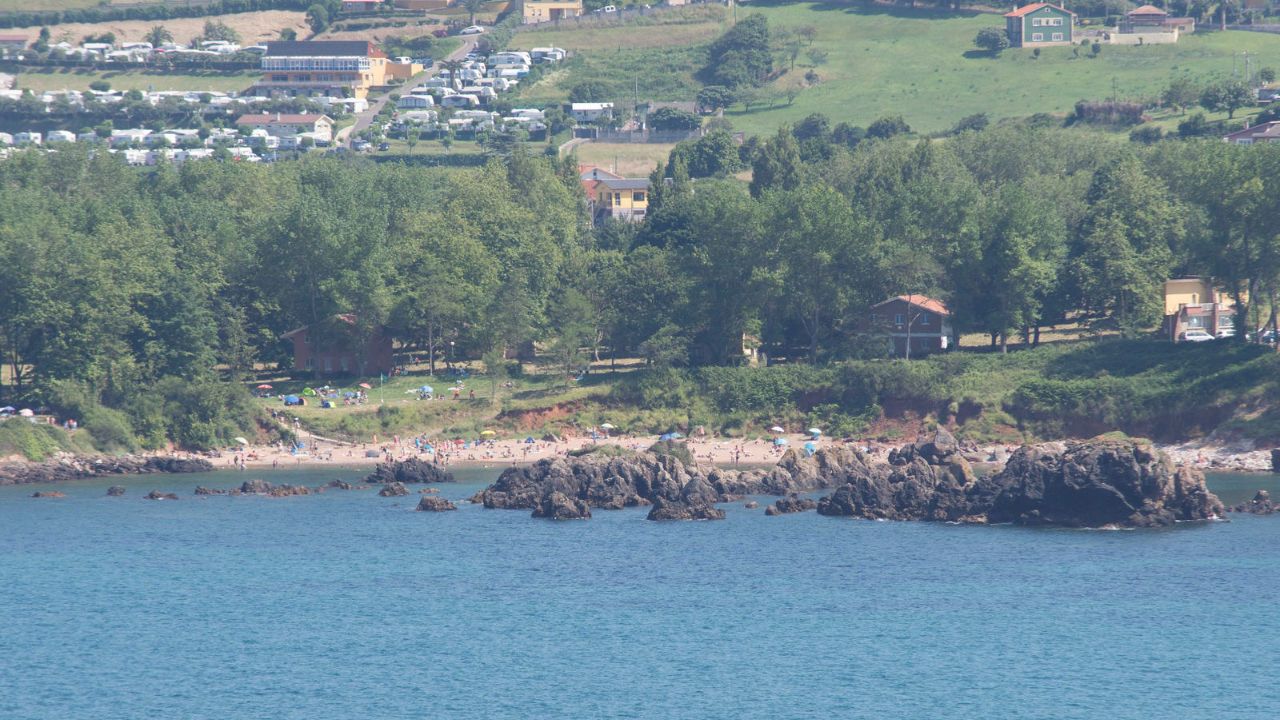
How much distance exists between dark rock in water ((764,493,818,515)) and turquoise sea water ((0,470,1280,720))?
1125 millimetres

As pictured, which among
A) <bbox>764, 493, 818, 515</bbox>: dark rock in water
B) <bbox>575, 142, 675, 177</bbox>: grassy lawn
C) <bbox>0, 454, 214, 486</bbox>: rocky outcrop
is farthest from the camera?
<bbox>575, 142, 675, 177</bbox>: grassy lawn

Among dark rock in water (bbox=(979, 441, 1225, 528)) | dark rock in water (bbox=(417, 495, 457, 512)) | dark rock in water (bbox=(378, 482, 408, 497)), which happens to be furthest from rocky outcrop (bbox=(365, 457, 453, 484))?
dark rock in water (bbox=(979, 441, 1225, 528))

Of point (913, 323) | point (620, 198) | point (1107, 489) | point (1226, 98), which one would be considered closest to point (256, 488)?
point (913, 323)

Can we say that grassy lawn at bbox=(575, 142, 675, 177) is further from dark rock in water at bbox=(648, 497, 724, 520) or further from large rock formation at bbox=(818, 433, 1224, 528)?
large rock formation at bbox=(818, 433, 1224, 528)

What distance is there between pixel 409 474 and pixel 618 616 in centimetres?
3353

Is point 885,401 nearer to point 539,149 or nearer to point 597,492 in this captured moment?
point 597,492

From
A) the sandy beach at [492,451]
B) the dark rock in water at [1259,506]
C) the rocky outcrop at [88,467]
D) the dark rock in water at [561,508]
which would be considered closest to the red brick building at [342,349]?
the sandy beach at [492,451]

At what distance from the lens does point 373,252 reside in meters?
120

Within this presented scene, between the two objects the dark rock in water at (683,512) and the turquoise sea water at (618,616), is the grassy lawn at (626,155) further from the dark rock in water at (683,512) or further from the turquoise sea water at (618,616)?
the turquoise sea water at (618,616)

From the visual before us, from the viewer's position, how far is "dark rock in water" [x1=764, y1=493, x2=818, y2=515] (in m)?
88.1

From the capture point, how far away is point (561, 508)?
8762 cm

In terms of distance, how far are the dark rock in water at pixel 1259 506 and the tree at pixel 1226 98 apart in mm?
89564

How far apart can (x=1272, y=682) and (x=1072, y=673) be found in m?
6.50

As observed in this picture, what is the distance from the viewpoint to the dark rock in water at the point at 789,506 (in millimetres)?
88125
